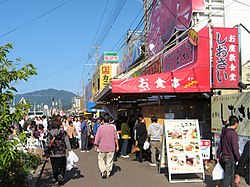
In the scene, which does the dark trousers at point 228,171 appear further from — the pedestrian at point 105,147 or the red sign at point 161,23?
the red sign at point 161,23

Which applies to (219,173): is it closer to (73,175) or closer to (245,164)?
(245,164)

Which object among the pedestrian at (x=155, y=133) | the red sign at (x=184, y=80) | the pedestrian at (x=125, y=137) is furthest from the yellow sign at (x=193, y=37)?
the pedestrian at (x=125, y=137)

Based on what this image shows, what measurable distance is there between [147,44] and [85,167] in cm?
1144

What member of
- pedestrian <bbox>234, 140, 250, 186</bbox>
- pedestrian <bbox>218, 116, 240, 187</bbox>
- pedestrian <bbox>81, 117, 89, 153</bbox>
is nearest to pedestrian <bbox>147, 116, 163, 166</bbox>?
pedestrian <bbox>218, 116, 240, 187</bbox>

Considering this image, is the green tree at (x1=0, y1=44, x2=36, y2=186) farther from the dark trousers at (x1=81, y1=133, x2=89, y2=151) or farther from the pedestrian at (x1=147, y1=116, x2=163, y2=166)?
the dark trousers at (x1=81, y1=133, x2=89, y2=151)

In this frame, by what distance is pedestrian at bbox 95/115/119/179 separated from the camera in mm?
10375

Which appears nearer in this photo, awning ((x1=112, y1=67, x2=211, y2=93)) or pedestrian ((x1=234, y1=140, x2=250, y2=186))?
pedestrian ((x1=234, y1=140, x2=250, y2=186))

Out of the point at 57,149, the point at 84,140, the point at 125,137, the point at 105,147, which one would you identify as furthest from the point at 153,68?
the point at 57,149

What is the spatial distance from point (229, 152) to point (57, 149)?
437 cm

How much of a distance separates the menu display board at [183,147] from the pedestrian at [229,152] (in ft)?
6.77

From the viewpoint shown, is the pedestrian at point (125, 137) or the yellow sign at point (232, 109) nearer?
the yellow sign at point (232, 109)

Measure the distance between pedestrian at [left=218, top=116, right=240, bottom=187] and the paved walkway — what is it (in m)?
1.83

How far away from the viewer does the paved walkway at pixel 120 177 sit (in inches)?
372

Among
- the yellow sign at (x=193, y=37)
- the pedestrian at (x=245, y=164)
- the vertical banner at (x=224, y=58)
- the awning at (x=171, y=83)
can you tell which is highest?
the yellow sign at (x=193, y=37)
